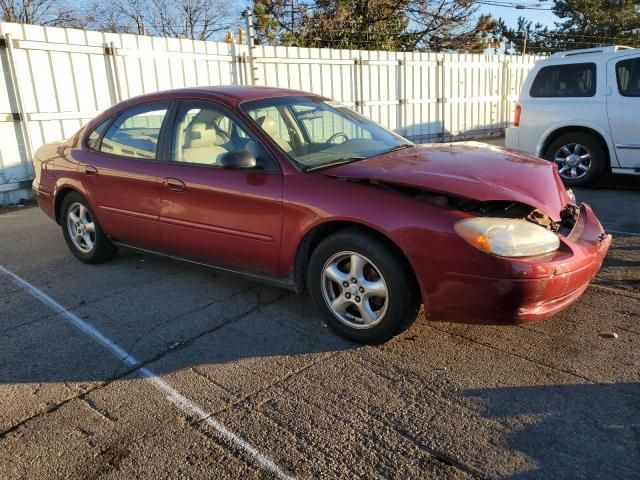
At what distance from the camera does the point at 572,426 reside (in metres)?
2.57

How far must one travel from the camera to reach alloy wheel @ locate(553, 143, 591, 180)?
770cm

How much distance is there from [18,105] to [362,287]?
7009mm

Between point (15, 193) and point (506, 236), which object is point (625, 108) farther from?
point (15, 193)

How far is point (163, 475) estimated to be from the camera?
2.37 meters

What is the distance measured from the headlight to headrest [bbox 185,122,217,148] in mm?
2103

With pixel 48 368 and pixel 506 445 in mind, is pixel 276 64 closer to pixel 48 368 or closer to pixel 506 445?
pixel 48 368

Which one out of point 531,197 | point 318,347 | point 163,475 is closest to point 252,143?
point 318,347

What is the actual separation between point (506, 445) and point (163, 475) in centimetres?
153

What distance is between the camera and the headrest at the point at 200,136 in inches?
164

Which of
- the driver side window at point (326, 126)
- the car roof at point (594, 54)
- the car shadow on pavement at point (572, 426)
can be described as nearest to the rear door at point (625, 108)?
the car roof at point (594, 54)

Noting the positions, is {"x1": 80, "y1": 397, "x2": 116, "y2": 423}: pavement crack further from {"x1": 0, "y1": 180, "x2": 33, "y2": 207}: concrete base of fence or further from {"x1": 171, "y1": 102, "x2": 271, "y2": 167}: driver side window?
{"x1": 0, "y1": 180, "x2": 33, "y2": 207}: concrete base of fence

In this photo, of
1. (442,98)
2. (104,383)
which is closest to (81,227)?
(104,383)

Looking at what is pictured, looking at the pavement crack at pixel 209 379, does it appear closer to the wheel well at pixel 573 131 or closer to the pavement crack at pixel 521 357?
the pavement crack at pixel 521 357

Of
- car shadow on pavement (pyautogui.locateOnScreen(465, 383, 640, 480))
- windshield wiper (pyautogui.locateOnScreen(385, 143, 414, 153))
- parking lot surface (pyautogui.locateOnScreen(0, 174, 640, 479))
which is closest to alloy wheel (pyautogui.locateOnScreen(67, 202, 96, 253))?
parking lot surface (pyautogui.locateOnScreen(0, 174, 640, 479))
